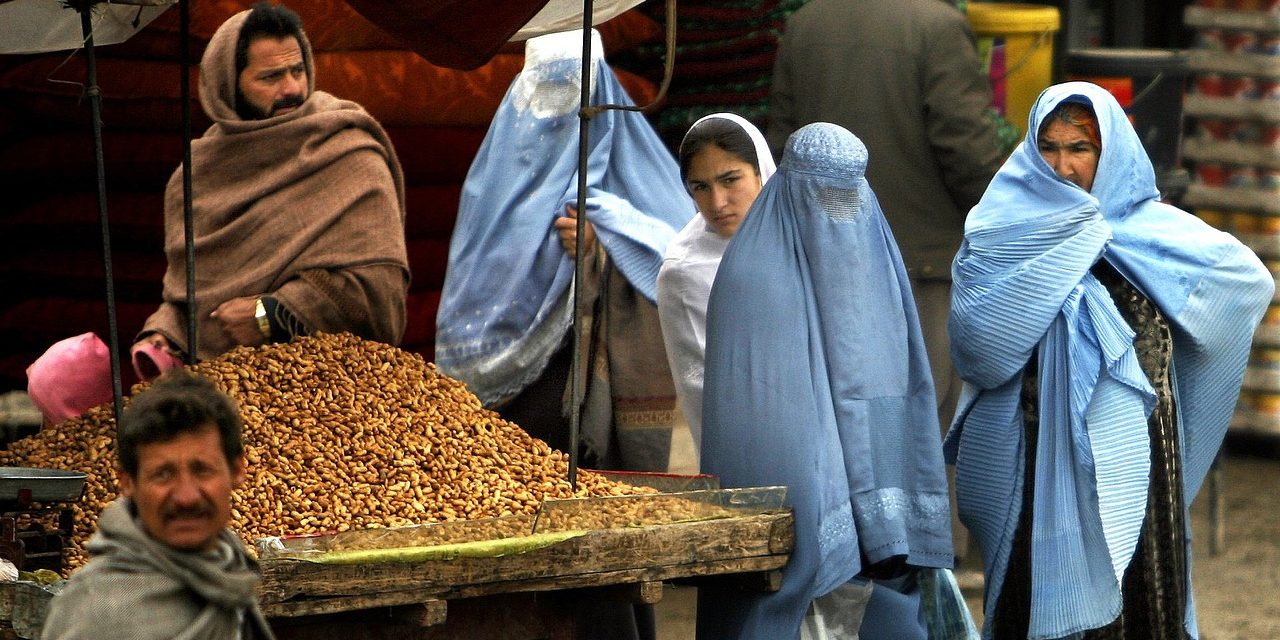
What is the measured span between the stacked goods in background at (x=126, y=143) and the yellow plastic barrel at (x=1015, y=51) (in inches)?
47.8

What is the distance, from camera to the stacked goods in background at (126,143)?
17.3 ft

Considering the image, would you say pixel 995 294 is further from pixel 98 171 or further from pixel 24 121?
pixel 24 121

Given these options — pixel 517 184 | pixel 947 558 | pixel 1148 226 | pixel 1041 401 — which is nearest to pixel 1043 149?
pixel 1148 226

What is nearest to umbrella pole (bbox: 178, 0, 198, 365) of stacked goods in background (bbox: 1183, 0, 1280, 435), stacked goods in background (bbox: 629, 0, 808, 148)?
stacked goods in background (bbox: 629, 0, 808, 148)

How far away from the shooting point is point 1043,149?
4.13 meters

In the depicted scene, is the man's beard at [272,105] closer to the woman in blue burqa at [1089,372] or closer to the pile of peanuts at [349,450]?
the pile of peanuts at [349,450]

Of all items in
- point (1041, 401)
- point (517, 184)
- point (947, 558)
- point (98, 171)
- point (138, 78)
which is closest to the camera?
point (98, 171)

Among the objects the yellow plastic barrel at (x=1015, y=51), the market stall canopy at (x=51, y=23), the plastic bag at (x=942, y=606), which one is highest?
the market stall canopy at (x=51, y=23)

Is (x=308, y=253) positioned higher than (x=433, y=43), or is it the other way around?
(x=433, y=43)

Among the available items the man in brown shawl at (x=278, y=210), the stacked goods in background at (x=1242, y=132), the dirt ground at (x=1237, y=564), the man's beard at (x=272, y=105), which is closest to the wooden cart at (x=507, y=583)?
the man in brown shawl at (x=278, y=210)

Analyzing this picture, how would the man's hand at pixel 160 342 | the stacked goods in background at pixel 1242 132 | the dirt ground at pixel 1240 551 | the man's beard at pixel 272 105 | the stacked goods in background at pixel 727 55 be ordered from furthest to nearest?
the stacked goods in background at pixel 1242 132 → the stacked goods in background at pixel 727 55 → the dirt ground at pixel 1240 551 → the man's beard at pixel 272 105 → the man's hand at pixel 160 342

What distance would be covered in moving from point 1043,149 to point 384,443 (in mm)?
1655

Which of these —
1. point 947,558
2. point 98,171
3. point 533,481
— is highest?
point 98,171

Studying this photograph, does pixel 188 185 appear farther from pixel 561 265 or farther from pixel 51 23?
pixel 561 265
